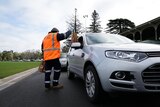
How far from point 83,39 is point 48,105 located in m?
2.08

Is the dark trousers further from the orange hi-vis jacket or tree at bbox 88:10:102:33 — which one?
tree at bbox 88:10:102:33

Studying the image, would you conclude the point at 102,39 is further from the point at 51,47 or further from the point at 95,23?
the point at 95,23

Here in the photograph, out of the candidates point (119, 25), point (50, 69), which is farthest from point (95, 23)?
point (50, 69)

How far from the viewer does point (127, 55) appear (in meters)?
3.90

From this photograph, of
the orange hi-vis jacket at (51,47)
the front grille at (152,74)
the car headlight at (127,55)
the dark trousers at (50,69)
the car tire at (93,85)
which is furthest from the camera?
the dark trousers at (50,69)

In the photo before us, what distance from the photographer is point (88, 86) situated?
509cm

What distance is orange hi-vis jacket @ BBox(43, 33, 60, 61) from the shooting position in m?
6.80

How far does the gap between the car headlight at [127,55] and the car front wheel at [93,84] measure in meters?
0.58

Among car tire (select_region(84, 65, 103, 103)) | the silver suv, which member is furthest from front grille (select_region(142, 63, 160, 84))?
car tire (select_region(84, 65, 103, 103))

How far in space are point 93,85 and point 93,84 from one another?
0.02m

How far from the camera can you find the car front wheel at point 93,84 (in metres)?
4.43

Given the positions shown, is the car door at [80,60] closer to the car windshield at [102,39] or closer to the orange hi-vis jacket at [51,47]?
the car windshield at [102,39]

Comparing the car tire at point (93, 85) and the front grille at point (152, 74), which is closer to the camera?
the front grille at point (152, 74)

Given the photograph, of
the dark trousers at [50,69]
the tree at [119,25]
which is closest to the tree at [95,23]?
the tree at [119,25]
